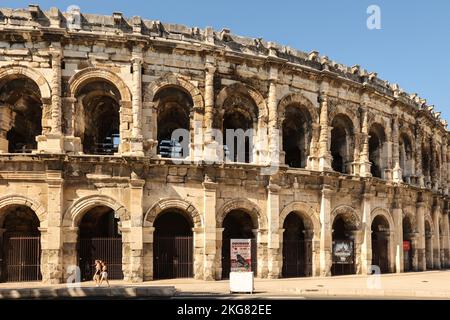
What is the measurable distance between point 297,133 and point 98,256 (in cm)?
944

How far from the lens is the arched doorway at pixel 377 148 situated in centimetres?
2302

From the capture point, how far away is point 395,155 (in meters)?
23.0

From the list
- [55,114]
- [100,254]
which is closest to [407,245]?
[100,254]

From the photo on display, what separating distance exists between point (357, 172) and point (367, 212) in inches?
68.8

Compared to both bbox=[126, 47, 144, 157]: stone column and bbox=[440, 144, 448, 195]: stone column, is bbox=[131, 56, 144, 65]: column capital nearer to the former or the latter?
bbox=[126, 47, 144, 157]: stone column

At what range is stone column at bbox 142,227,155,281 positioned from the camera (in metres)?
16.5

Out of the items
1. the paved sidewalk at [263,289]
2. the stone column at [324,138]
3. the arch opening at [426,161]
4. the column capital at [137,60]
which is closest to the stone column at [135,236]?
the paved sidewalk at [263,289]

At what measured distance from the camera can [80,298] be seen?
1257 centimetres

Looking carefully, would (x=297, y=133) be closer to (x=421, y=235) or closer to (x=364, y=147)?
(x=364, y=147)

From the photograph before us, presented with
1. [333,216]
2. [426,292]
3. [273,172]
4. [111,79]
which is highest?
[111,79]

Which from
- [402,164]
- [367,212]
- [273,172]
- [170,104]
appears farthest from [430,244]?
[170,104]

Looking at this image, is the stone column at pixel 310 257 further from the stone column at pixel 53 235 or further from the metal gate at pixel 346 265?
the stone column at pixel 53 235

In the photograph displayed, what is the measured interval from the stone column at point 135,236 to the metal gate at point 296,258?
599 cm
